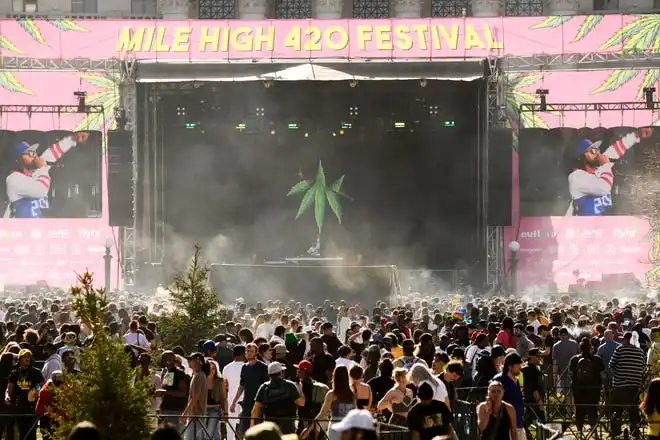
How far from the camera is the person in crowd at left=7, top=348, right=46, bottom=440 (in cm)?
1576

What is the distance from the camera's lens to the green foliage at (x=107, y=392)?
11.0 meters

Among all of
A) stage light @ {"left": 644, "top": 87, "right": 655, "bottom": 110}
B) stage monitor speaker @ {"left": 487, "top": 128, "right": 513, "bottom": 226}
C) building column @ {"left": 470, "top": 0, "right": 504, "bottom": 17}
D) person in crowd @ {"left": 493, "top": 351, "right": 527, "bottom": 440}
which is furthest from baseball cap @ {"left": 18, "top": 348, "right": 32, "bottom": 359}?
building column @ {"left": 470, "top": 0, "right": 504, "bottom": 17}

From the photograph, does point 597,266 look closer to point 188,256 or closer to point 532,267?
point 532,267

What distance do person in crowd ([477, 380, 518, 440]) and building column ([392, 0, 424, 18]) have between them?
180ft

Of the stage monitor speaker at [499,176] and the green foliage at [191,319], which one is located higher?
the stage monitor speaker at [499,176]

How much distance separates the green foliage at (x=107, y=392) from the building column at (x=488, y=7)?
181ft

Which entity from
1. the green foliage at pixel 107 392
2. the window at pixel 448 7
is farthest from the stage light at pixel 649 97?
the green foliage at pixel 107 392

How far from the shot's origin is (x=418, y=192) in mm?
44344

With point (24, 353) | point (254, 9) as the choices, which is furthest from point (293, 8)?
point (24, 353)

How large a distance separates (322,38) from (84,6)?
25625 mm

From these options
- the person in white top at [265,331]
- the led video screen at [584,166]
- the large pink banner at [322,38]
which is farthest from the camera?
the large pink banner at [322,38]

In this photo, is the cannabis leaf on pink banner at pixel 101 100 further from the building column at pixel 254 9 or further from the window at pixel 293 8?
the window at pixel 293 8

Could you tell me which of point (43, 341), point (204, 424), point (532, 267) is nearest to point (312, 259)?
point (532, 267)

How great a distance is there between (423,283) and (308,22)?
8739mm
